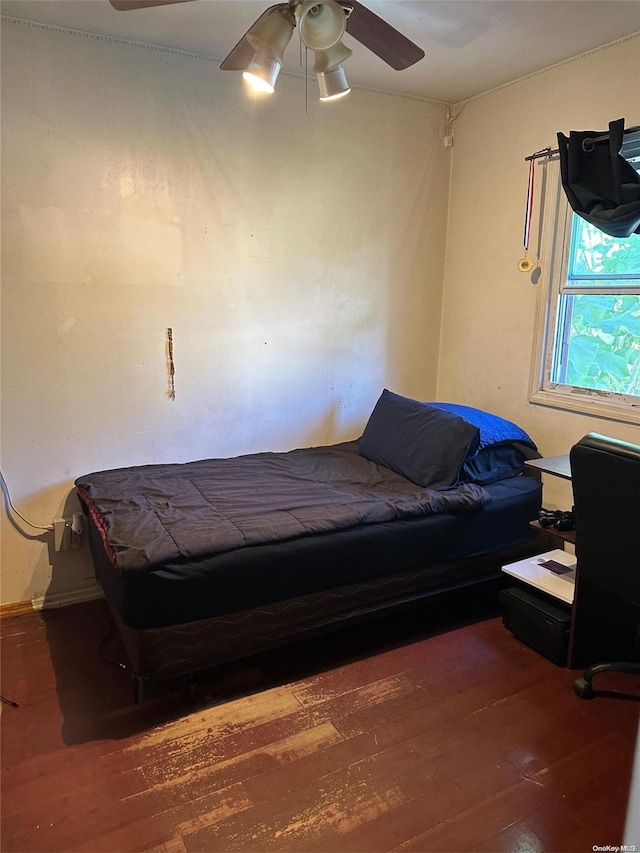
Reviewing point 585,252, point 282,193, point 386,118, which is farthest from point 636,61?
point 282,193

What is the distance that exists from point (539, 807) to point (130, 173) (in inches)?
115

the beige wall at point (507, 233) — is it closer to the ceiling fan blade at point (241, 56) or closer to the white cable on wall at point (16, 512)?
the ceiling fan blade at point (241, 56)

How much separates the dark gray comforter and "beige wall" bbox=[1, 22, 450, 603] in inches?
11.5

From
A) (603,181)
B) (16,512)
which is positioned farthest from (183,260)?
(603,181)

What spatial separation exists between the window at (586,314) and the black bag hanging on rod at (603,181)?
272 millimetres

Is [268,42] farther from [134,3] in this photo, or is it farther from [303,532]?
[303,532]

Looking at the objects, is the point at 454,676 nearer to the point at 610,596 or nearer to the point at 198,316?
the point at 610,596

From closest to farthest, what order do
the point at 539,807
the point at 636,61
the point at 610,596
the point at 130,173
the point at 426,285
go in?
the point at 539,807 → the point at 610,596 → the point at 636,61 → the point at 130,173 → the point at 426,285

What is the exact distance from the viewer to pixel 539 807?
1.69m

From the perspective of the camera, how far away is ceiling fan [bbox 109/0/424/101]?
183 cm

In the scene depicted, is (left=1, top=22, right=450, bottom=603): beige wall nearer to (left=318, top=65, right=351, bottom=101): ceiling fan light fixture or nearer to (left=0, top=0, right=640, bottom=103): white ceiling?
(left=0, top=0, right=640, bottom=103): white ceiling

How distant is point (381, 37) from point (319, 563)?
73.9 inches

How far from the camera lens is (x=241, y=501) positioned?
97.6 inches

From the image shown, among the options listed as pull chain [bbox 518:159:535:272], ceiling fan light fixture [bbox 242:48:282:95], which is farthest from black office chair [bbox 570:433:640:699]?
ceiling fan light fixture [bbox 242:48:282:95]
